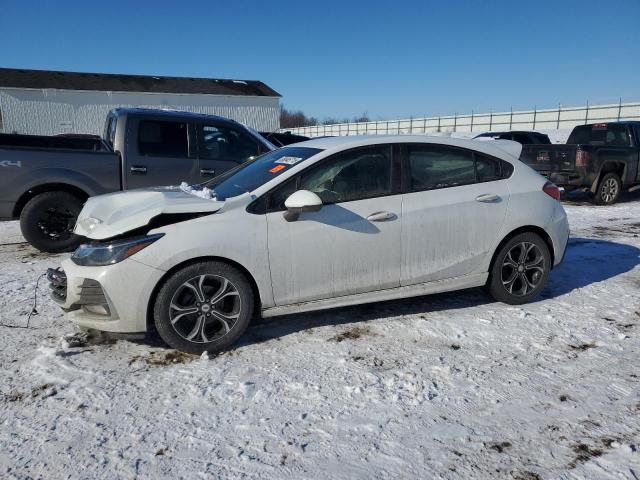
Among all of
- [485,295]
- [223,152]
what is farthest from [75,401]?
[223,152]

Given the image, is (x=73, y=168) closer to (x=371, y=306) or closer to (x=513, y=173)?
→ (x=371, y=306)

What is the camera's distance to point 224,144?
7.05 meters

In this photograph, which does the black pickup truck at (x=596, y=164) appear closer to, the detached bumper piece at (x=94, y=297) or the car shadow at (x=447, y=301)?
the car shadow at (x=447, y=301)

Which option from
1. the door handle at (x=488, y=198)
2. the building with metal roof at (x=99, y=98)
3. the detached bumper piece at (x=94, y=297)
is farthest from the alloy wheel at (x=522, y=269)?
the building with metal roof at (x=99, y=98)

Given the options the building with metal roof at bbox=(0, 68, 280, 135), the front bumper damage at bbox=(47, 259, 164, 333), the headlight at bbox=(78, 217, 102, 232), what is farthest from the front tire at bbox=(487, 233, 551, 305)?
the building with metal roof at bbox=(0, 68, 280, 135)

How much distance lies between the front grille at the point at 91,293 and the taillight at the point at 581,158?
10227 millimetres

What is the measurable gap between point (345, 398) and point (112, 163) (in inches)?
192

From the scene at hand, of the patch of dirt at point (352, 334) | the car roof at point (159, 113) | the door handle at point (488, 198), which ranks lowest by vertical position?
the patch of dirt at point (352, 334)

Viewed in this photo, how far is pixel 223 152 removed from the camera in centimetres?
704

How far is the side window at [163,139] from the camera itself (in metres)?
6.70

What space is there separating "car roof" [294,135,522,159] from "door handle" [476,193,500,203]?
1.35 ft

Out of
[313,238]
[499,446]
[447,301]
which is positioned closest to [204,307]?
[313,238]

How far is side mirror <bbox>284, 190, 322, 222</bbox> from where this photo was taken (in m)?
3.50

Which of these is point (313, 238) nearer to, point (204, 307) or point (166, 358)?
point (204, 307)
